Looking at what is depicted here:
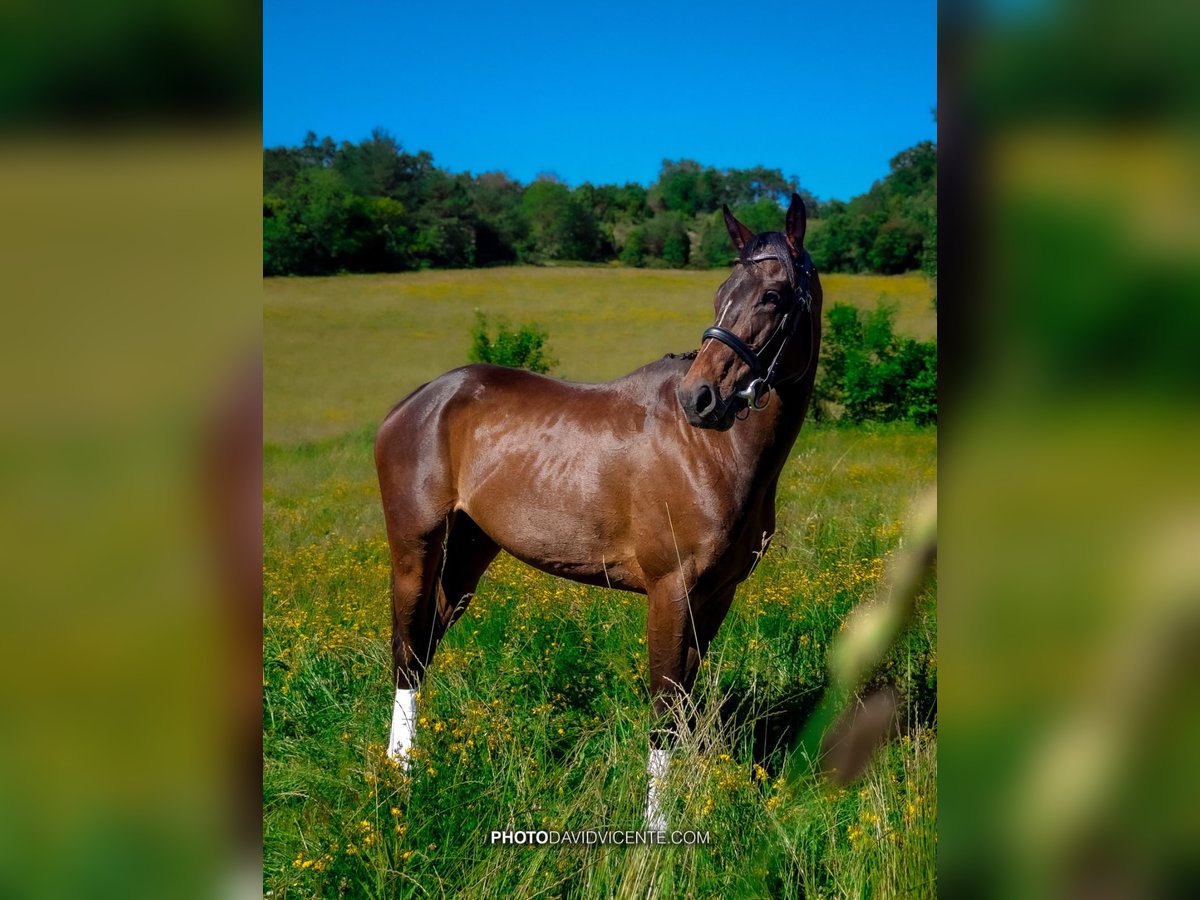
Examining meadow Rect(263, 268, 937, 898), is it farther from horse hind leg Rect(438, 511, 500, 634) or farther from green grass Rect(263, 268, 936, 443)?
horse hind leg Rect(438, 511, 500, 634)

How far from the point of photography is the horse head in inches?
102

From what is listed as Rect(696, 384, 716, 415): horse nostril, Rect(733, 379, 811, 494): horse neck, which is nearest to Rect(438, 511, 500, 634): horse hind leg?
Rect(733, 379, 811, 494): horse neck

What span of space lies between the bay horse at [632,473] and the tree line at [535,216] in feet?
1.16

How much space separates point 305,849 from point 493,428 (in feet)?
5.58

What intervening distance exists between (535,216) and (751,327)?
1064 mm

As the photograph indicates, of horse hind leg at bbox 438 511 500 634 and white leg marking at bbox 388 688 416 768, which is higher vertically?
horse hind leg at bbox 438 511 500 634

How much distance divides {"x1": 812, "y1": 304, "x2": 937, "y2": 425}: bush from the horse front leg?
1.06 meters
